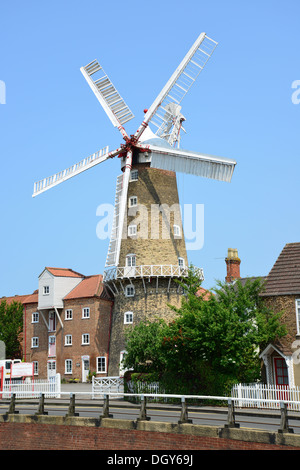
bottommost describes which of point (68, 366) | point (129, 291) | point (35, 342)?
point (68, 366)

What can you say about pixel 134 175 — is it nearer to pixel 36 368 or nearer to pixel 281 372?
pixel 281 372

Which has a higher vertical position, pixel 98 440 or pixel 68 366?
pixel 68 366

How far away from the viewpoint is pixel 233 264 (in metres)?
46.5

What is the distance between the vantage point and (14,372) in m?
39.8

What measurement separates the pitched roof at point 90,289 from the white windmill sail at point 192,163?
1287cm

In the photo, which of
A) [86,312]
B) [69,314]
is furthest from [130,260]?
[69,314]

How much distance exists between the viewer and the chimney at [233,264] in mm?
46156

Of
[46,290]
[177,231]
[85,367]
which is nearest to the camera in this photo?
[177,231]

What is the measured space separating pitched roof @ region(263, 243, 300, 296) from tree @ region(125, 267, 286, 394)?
Answer: 0.79 metres

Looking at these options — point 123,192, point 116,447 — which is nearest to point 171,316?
point 123,192

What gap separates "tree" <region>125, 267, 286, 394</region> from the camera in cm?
3047

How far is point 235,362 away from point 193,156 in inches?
766

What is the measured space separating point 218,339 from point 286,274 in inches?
213

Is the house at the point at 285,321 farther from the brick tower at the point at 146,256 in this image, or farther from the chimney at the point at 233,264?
the brick tower at the point at 146,256
